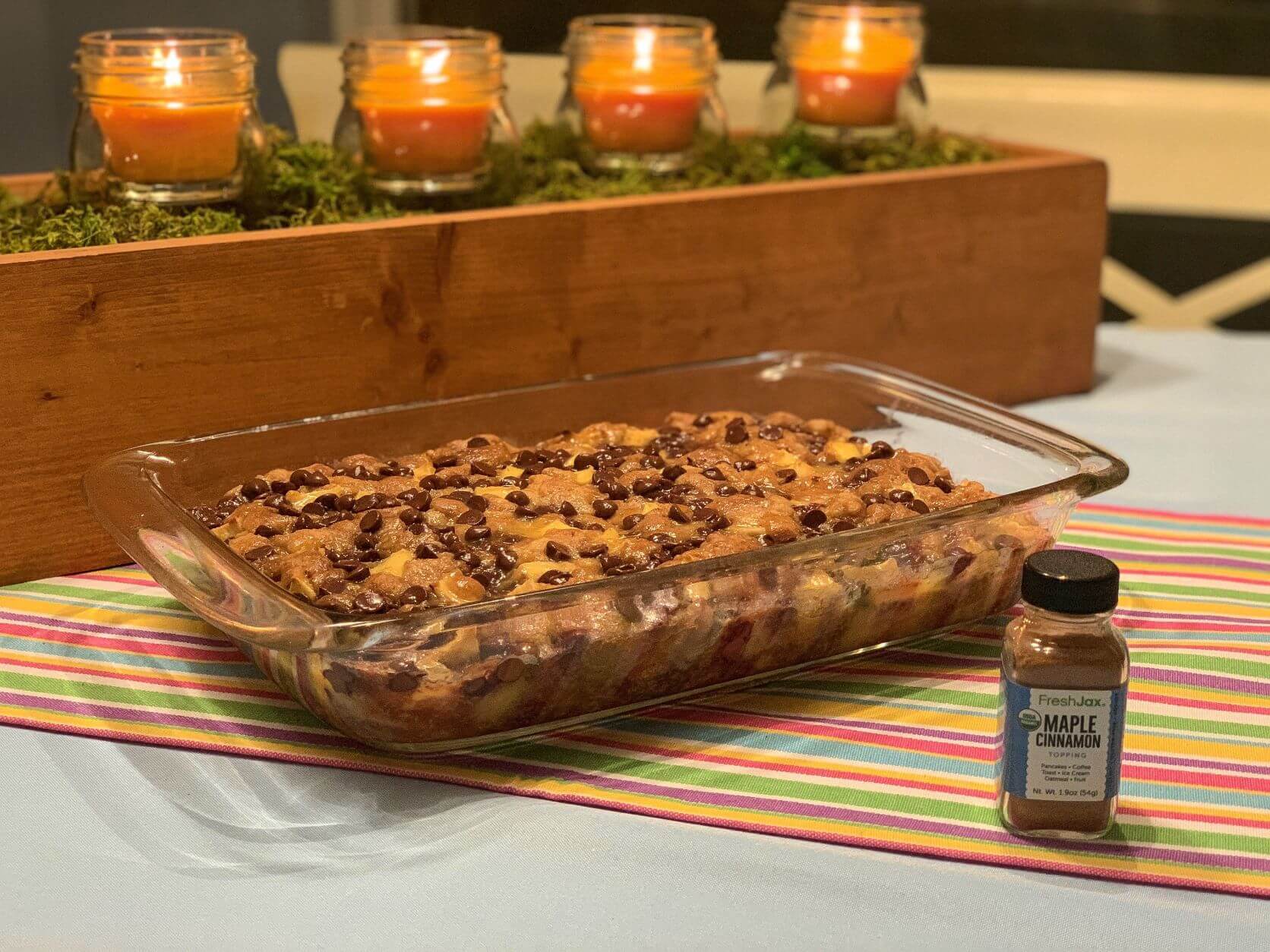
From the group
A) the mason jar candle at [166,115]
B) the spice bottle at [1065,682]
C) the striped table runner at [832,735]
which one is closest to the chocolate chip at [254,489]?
the striped table runner at [832,735]

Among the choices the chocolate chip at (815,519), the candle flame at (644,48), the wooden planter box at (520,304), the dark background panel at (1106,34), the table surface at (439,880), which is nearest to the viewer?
the table surface at (439,880)

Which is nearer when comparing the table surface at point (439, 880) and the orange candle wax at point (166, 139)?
the table surface at point (439, 880)

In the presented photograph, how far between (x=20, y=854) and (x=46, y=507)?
424 millimetres

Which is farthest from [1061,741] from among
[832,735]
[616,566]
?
[616,566]

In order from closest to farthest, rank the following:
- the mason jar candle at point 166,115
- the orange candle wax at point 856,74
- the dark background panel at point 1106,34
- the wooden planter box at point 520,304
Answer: the wooden planter box at point 520,304
the mason jar candle at point 166,115
the orange candle wax at point 856,74
the dark background panel at point 1106,34

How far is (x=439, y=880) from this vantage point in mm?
853

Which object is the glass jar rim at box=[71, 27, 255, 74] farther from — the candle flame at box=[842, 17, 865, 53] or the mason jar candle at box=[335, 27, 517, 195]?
the candle flame at box=[842, 17, 865, 53]

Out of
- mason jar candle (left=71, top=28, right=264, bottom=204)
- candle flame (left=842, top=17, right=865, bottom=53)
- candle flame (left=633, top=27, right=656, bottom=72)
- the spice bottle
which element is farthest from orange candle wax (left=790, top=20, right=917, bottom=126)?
the spice bottle

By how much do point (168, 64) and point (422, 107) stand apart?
0.25 meters

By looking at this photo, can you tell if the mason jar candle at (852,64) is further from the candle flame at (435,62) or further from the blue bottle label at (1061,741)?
the blue bottle label at (1061,741)

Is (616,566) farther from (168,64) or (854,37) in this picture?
(854,37)

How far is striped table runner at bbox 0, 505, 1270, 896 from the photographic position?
2.95ft

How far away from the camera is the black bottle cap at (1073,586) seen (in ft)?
→ 2.69

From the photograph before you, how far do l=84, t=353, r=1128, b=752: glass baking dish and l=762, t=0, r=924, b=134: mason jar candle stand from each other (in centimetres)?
56
